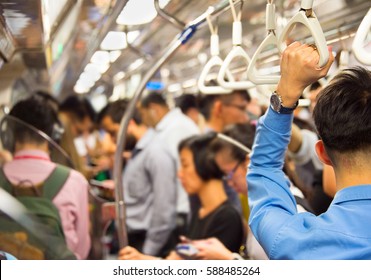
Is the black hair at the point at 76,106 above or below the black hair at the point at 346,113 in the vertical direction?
below

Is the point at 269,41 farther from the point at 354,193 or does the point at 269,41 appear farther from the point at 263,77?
the point at 354,193

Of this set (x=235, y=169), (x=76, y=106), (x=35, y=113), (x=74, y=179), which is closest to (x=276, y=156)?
(x=235, y=169)

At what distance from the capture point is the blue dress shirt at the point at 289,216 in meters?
1.42

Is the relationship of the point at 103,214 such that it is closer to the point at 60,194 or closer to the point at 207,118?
the point at 60,194

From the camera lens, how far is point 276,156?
1.61 metres

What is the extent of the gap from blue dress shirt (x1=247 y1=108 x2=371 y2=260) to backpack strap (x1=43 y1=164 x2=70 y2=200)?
1.59 metres

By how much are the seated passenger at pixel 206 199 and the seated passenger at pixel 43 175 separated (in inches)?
13.8

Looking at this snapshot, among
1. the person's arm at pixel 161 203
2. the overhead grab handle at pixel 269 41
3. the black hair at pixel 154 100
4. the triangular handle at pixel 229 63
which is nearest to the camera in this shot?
the overhead grab handle at pixel 269 41

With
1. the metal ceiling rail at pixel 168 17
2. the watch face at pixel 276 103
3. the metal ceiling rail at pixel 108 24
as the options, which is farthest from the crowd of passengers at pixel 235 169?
the metal ceiling rail at pixel 168 17

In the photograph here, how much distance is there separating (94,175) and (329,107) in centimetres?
524

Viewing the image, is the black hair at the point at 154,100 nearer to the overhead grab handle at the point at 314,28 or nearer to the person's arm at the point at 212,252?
the person's arm at the point at 212,252

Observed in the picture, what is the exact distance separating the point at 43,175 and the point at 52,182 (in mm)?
53

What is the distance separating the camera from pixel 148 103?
542 cm

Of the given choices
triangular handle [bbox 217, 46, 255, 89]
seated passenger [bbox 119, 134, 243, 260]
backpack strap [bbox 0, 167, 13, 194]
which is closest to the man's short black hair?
seated passenger [bbox 119, 134, 243, 260]
